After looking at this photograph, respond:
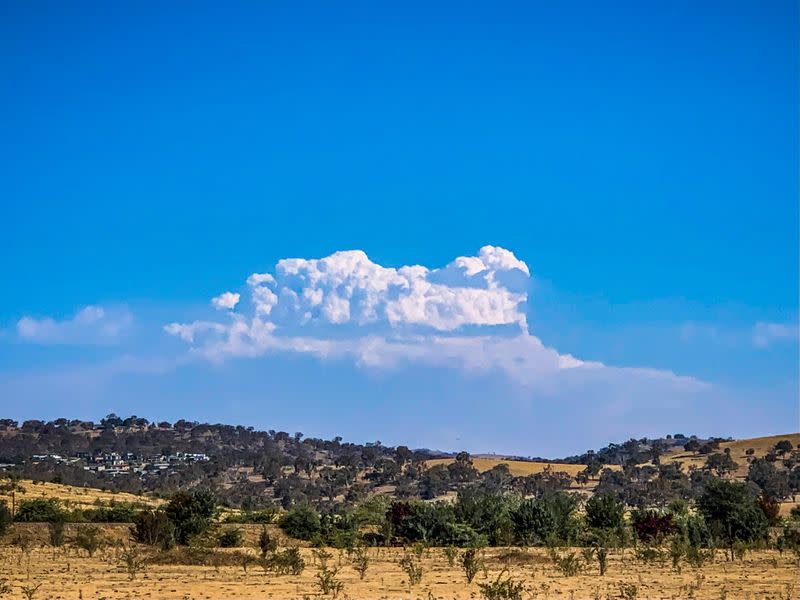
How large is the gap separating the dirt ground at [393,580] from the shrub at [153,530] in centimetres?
447

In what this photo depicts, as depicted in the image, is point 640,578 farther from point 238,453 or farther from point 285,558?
point 238,453

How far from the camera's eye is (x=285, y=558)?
3466 centimetres

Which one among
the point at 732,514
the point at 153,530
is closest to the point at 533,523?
the point at 732,514

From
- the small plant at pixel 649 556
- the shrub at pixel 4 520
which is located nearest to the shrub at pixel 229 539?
the shrub at pixel 4 520

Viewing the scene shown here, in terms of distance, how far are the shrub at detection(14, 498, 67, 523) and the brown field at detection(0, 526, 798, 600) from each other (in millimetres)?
13359

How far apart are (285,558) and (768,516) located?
107 ft

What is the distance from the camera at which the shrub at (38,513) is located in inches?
2124

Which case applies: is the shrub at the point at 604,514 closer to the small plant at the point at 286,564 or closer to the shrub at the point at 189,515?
the shrub at the point at 189,515

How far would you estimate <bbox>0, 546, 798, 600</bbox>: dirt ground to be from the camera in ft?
89.4

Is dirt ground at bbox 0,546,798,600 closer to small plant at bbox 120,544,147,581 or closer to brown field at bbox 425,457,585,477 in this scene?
small plant at bbox 120,544,147,581

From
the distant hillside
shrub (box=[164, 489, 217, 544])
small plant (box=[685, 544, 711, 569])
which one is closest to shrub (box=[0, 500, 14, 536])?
shrub (box=[164, 489, 217, 544])

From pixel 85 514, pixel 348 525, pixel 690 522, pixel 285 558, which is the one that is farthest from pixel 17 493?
pixel 690 522

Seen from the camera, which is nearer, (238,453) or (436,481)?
(436,481)

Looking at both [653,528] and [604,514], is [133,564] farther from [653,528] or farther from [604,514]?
[604,514]
